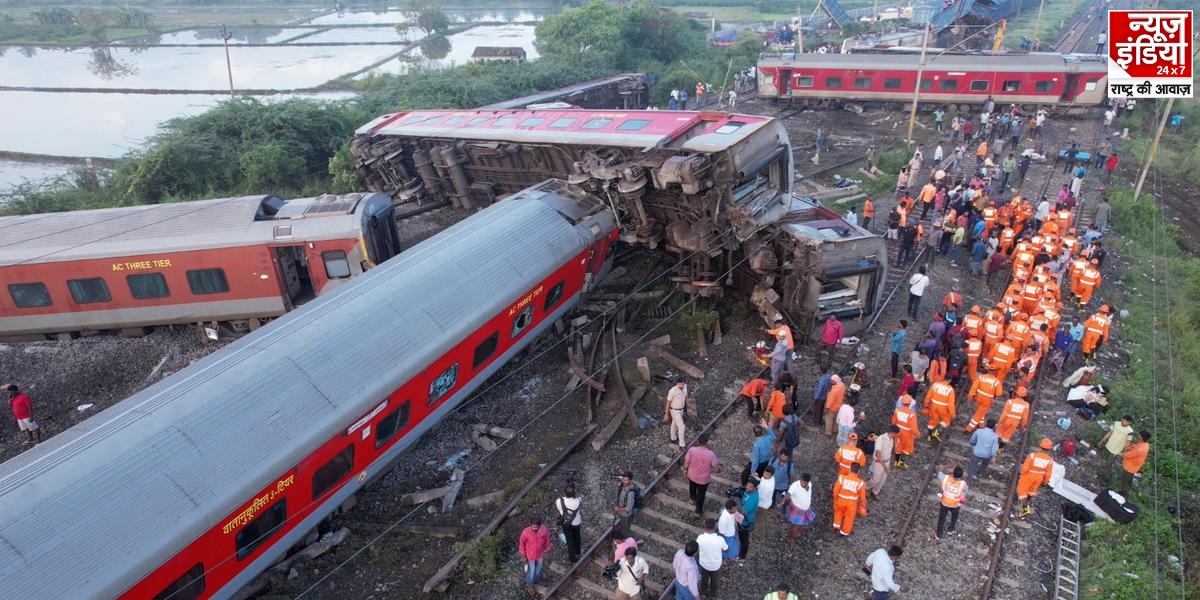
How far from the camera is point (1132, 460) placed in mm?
9852

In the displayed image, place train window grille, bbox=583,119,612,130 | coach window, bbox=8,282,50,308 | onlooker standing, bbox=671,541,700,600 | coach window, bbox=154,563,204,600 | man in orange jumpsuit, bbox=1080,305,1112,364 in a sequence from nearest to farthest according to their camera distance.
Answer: coach window, bbox=154,563,204,600
onlooker standing, bbox=671,541,700,600
man in orange jumpsuit, bbox=1080,305,1112,364
coach window, bbox=8,282,50,308
train window grille, bbox=583,119,612,130

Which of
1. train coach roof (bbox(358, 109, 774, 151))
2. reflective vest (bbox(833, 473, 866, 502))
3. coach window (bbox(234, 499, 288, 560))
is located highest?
train coach roof (bbox(358, 109, 774, 151))

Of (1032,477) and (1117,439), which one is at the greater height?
(1032,477)

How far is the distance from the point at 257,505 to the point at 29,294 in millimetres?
11555

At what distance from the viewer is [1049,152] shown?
27.0 meters

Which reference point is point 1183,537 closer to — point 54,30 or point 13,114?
point 13,114

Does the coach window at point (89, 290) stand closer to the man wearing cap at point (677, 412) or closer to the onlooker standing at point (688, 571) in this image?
the man wearing cap at point (677, 412)

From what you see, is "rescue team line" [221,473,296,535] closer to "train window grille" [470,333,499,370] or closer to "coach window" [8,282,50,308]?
"train window grille" [470,333,499,370]

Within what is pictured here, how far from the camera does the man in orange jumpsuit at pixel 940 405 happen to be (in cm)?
1087

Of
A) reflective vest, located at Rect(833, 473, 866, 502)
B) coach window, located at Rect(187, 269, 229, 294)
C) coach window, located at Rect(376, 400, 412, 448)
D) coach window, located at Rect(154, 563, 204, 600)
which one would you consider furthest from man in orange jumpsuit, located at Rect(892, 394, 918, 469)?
coach window, located at Rect(187, 269, 229, 294)

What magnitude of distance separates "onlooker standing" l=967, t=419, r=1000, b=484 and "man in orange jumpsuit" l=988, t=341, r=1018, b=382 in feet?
8.28

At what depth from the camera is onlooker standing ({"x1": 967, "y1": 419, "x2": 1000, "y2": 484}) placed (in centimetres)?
989

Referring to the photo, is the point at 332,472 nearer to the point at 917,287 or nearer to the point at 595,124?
the point at 595,124

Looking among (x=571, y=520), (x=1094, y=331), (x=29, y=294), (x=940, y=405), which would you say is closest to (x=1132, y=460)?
(x=940, y=405)
